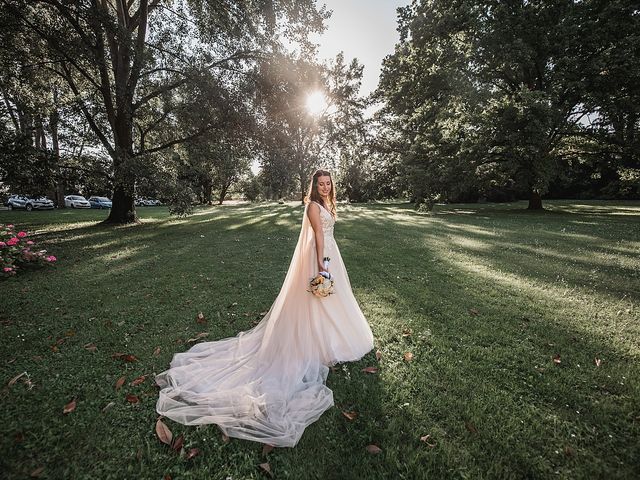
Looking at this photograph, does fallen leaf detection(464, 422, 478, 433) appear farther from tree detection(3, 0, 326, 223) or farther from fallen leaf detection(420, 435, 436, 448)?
tree detection(3, 0, 326, 223)

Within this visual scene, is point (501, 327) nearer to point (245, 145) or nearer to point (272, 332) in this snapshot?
point (272, 332)

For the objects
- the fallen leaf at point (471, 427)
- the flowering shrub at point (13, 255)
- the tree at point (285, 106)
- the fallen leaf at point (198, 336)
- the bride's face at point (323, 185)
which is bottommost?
the fallen leaf at point (471, 427)

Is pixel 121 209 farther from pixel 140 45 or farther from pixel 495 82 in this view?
pixel 495 82

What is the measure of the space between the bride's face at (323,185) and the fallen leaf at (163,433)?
10.7 ft

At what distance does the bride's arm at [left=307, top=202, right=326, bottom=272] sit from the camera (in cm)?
414

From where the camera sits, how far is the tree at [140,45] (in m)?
12.8

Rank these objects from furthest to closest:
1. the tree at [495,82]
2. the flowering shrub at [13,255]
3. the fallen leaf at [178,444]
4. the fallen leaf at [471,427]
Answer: the tree at [495,82] → the flowering shrub at [13,255] → the fallen leaf at [471,427] → the fallen leaf at [178,444]

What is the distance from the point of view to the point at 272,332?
13.6 ft

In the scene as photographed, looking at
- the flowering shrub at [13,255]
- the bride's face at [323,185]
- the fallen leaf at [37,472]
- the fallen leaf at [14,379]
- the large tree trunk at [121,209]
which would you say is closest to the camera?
the fallen leaf at [37,472]

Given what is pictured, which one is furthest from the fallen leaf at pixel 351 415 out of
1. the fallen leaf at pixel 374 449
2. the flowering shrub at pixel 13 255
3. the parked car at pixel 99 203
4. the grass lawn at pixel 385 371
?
the parked car at pixel 99 203

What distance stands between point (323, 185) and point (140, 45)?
1599cm

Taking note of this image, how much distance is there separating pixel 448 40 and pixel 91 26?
21.6 meters

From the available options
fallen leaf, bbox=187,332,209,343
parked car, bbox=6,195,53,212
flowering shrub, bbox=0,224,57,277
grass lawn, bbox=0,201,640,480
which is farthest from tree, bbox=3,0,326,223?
parked car, bbox=6,195,53,212

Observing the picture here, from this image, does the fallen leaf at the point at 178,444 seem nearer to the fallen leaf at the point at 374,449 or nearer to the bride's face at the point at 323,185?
the fallen leaf at the point at 374,449
